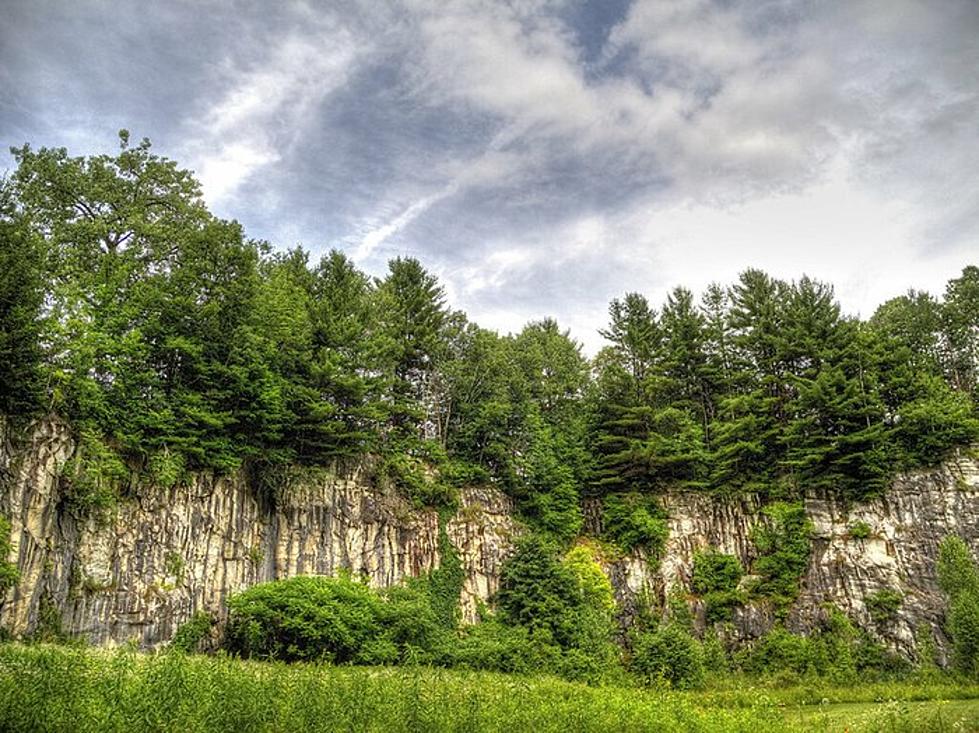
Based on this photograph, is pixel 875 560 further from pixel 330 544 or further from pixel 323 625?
pixel 323 625

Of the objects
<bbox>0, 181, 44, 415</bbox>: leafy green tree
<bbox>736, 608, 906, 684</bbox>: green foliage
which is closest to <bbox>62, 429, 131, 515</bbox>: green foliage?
<bbox>0, 181, 44, 415</bbox>: leafy green tree

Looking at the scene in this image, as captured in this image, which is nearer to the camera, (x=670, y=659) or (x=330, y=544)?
(x=670, y=659)

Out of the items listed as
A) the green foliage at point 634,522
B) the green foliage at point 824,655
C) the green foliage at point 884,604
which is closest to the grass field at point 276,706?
the green foliage at point 824,655

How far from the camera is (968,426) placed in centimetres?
3045

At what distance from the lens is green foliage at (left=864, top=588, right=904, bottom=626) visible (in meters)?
28.6

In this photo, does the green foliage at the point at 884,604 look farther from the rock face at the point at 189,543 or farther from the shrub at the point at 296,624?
the shrub at the point at 296,624

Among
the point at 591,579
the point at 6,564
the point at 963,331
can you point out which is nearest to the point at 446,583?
the point at 591,579

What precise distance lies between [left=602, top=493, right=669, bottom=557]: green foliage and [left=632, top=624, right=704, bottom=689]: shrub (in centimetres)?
685

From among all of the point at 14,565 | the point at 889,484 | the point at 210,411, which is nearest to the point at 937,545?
the point at 889,484

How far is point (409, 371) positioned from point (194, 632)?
60.7 ft

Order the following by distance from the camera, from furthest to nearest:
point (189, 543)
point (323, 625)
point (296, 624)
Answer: point (189, 543)
point (323, 625)
point (296, 624)

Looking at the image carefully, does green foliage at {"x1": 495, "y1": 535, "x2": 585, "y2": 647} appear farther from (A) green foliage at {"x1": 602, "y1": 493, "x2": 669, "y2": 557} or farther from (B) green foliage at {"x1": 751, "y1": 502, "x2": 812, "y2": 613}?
(B) green foliage at {"x1": 751, "y1": 502, "x2": 812, "y2": 613}

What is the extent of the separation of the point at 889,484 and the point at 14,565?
118 feet

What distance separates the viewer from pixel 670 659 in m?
26.1
